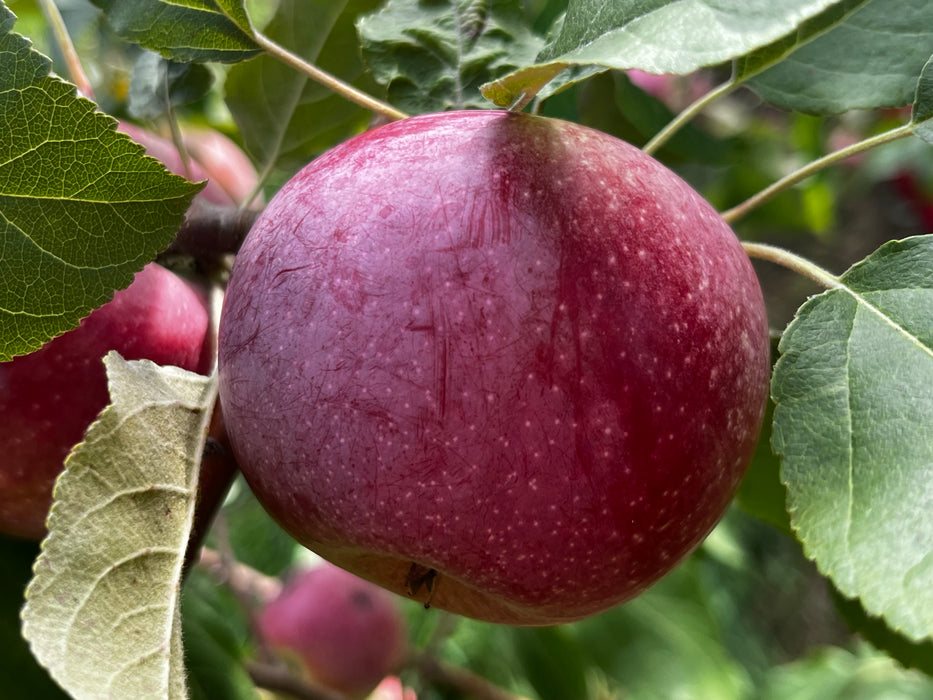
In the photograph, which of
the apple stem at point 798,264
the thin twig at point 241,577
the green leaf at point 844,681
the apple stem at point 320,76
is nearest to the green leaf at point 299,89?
the apple stem at point 320,76

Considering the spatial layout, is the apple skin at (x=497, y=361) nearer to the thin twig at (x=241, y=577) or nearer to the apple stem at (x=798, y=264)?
the apple stem at (x=798, y=264)

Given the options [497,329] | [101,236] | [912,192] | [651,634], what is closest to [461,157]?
[497,329]

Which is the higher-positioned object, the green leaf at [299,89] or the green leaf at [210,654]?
the green leaf at [299,89]

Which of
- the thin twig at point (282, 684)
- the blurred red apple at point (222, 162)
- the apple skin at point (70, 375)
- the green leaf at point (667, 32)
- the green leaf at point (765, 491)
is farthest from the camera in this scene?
the blurred red apple at point (222, 162)

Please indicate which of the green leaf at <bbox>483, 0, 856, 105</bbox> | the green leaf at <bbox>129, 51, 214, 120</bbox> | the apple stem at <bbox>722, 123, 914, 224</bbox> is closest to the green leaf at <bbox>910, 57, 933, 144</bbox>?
the apple stem at <bbox>722, 123, 914, 224</bbox>

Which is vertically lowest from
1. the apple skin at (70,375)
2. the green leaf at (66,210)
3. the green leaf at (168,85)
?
the apple skin at (70,375)

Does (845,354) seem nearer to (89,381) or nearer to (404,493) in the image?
(404,493)
